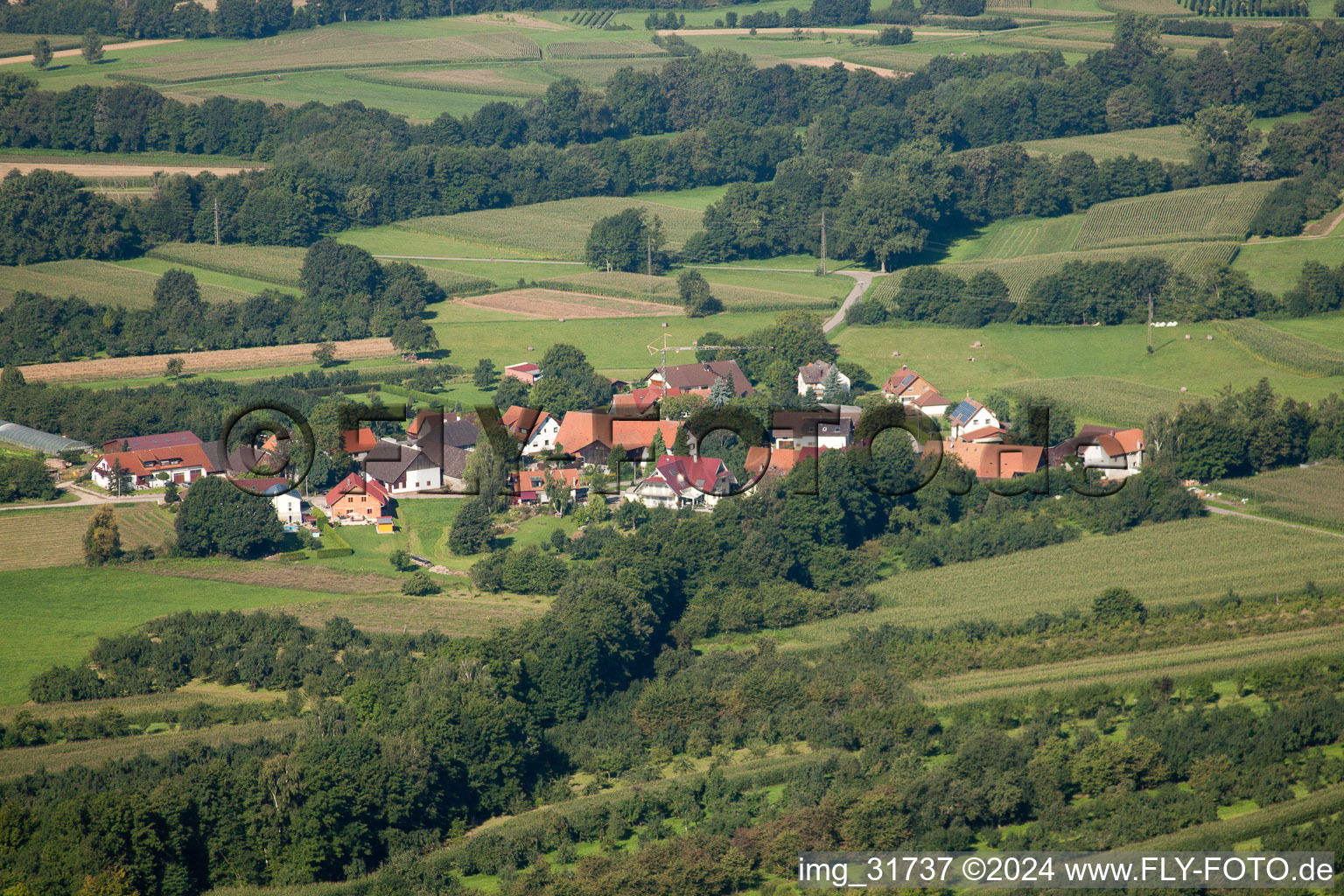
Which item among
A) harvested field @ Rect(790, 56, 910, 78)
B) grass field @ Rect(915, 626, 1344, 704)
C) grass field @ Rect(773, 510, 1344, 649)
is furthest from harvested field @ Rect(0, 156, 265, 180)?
grass field @ Rect(915, 626, 1344, 704)

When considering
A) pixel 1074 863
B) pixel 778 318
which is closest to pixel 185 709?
pixel 1074 863

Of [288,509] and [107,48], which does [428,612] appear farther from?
[107,48]

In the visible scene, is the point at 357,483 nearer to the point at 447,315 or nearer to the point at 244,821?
the point at 244,821

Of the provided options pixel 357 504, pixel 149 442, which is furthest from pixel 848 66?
pixel 357 504

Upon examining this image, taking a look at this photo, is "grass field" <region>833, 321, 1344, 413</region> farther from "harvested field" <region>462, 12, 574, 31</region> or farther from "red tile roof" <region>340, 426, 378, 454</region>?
"harvested field" <region>462, 12, 574, 31</region>

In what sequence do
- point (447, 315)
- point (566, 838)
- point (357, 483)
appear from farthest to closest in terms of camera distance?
1. point (447, 315)
2. point (357, 483)
3. point (566, 838)

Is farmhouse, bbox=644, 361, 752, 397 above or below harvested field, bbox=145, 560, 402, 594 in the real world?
above
